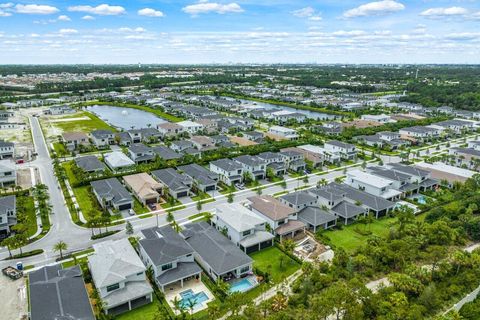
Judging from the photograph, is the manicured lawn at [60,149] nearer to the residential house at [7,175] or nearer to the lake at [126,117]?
the residential house at [7,175]

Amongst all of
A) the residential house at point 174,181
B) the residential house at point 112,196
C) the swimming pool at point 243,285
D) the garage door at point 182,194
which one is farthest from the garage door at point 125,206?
the swimming pool at point 243,285

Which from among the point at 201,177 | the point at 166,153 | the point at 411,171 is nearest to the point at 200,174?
the point at 201,177

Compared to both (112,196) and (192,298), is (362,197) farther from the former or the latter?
(112,196)

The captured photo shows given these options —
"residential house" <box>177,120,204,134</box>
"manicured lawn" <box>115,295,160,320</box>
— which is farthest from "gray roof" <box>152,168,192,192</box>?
"residential house" <box>177,120,204,134</box>

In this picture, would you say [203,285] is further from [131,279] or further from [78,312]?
[78,312]

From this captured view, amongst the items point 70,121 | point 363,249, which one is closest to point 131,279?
point 363,249

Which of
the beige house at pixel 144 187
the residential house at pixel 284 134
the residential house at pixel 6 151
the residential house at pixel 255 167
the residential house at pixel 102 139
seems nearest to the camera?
the beige house at pixel 144 187

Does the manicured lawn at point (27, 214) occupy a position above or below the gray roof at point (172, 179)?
below
